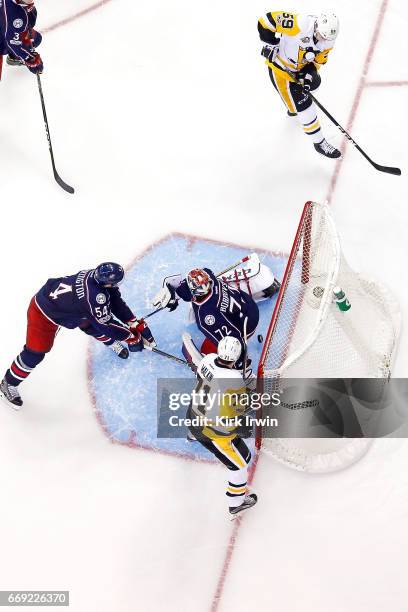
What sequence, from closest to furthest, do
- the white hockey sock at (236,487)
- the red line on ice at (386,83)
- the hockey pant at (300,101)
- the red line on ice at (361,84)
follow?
1. the white hockey sock at (236,487)
2. the hockey pant at (300,101)
3. the red line on ice at (361,84)
4. the red line on ice at (386,83)

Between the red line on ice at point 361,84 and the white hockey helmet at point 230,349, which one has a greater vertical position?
the red line on ice at point 361,84

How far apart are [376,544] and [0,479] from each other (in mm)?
2093

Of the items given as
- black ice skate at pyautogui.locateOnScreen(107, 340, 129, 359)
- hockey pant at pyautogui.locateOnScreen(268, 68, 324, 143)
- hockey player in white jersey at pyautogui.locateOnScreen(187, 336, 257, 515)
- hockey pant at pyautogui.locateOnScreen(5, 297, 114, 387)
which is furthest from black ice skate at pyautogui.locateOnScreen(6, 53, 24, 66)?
hockey player in white jersey at pyautogui.locateOnScreen(187, 336, 257, 515)

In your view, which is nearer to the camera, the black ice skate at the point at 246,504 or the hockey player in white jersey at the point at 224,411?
the hockey player in white jersey at the point at 224,411

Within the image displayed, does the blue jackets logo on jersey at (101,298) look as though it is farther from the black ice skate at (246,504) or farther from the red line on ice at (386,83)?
the red line on ice at (386,83)

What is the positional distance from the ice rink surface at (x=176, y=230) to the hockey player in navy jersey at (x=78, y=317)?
264mm

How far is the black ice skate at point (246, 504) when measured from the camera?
168 inches

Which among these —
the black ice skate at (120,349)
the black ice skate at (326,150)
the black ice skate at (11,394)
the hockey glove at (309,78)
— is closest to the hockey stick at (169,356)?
the black ice skate at (120,349)

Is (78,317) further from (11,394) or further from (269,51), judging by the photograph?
(269,51)

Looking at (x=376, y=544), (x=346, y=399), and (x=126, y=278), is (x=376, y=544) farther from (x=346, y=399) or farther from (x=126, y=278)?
(x=126, y=278)

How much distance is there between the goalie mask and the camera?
4.26 m

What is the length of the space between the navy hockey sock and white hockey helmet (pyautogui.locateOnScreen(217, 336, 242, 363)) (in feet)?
3.81

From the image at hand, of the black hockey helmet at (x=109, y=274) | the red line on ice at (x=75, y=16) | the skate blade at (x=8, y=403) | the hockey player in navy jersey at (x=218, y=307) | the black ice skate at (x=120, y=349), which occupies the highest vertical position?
Answer: the red line on ice at (x=75, y=16)

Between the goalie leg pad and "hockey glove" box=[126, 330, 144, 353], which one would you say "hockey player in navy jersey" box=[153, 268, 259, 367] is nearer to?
the goalie leg pad
